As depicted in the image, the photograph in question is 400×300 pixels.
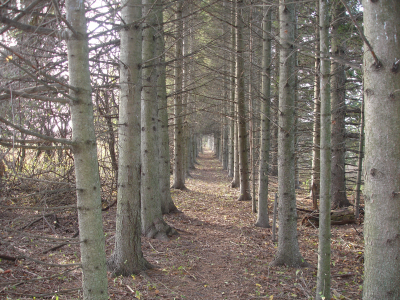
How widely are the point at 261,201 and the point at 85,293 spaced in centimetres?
649

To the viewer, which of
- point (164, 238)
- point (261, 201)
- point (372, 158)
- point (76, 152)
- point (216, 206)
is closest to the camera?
point (76, 152)

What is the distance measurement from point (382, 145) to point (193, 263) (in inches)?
155

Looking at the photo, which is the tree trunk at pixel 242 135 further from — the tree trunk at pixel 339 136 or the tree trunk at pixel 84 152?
the tree trunk at pixel 84 152

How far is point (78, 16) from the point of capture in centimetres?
228

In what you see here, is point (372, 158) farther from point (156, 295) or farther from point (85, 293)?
point (156, 295)

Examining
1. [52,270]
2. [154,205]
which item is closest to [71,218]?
[154,205]

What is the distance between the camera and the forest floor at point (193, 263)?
3962 millimetres

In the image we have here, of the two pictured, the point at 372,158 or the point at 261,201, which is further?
the point at 261,201

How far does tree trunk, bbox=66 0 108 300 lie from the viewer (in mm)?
2262

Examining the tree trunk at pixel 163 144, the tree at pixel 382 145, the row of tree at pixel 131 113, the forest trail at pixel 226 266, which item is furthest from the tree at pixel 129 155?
the tree trunk at pixel 163 144

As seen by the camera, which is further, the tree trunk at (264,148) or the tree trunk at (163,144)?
the tree trunk at (163,144)

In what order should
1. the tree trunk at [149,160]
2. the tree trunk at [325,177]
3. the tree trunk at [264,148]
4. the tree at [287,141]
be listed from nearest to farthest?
the tree trunk at [325,177] → the tree at [287,141] → the tree trunk at [149,160] → the tree trunk at [264,148]

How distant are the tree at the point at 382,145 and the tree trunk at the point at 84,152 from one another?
7.15ft

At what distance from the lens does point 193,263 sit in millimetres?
5336
